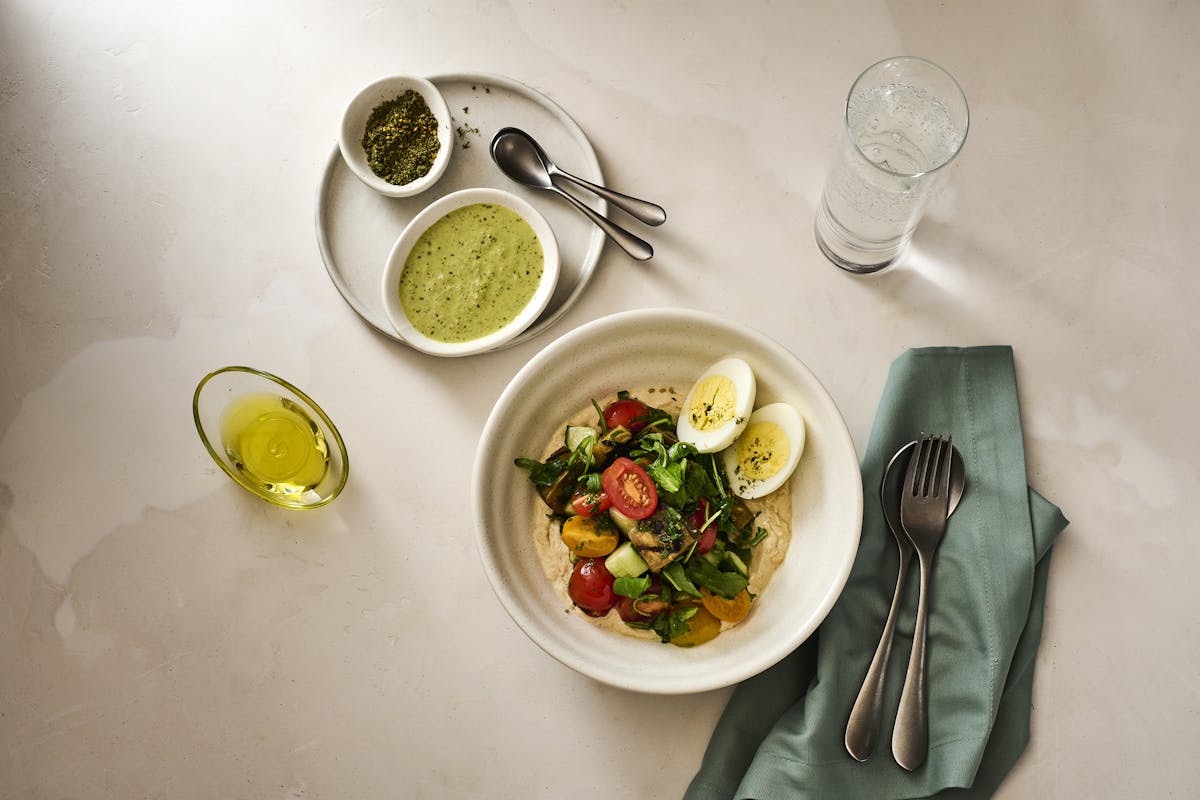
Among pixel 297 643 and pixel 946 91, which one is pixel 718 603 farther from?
pixel 946 91

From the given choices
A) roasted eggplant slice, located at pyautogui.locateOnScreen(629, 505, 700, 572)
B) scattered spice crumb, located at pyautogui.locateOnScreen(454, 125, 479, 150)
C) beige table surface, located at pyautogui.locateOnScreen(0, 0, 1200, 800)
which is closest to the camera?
roasted eggplant slice, located at pyautogui.locateOnScreen(629, 505, 700, 572)

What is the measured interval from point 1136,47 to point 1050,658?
139cm

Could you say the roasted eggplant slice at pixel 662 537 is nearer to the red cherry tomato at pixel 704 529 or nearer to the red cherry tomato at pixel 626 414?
Result: the red cherry tomato at pixel 704 529

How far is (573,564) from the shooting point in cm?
174

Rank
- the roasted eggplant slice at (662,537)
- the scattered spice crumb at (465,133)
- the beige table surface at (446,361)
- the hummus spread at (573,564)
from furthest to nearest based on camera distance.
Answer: the scattered spice crumb at (465,133) → the beige table surface at (446,361) → the hummus spread at (573,564) → the roasted eggplant slice at (662,537)

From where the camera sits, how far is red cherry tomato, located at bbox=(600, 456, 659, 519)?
1625 mm

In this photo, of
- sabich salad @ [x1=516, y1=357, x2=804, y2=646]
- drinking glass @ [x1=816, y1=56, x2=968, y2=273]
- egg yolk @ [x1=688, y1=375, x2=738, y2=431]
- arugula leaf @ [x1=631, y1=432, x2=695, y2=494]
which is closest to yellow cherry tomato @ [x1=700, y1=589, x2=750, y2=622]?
sabich salad @ [x1=516, y1=357, x2=804, y2=646]

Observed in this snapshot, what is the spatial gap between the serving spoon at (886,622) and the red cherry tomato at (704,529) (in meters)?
0.38

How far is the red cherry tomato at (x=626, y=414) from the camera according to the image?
1755 mm

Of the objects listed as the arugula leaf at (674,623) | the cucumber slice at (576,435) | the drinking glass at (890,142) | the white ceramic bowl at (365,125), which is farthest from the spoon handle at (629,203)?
the arugula leaf at (674,623)

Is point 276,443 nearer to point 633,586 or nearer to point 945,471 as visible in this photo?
point 633,586

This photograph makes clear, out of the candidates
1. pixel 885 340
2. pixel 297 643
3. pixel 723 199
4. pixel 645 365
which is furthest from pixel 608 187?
pixel 297 643

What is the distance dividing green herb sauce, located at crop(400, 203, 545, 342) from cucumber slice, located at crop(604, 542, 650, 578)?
0.55 m

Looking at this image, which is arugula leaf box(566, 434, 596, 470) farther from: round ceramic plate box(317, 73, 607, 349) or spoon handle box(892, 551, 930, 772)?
spoon handle box(892, 551, 930, 772)
